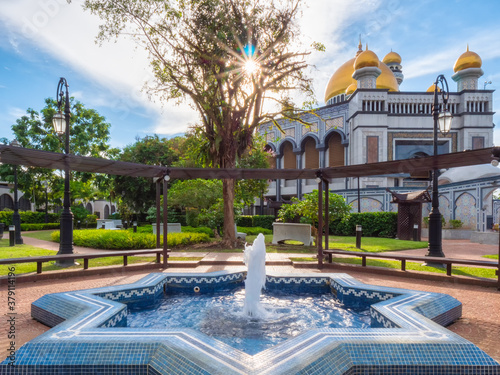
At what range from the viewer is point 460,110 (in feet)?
89.8

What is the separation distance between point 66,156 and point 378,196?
22410 millimetres

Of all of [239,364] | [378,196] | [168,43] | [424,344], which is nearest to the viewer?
[239,364]

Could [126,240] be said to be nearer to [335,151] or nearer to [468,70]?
[335,151]

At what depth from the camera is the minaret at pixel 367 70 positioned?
89.4 feet

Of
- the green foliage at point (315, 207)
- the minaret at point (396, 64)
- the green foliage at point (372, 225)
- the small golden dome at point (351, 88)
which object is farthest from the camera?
the minaret at point (396, 64)

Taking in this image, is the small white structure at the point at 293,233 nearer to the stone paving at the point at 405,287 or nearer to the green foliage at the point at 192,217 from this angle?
the stone paving at the point at 405,287

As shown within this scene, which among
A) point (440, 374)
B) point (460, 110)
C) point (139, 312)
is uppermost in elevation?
point (460, 110)

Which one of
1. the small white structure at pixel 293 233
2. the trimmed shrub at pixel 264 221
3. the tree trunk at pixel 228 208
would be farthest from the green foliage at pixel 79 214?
the small white structure at pixel 293 233

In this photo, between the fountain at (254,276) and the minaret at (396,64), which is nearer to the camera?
the fountain at (254,276)

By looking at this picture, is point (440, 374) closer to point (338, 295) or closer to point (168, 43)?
point (338, 295)

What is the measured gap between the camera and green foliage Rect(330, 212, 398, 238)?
18125 mm

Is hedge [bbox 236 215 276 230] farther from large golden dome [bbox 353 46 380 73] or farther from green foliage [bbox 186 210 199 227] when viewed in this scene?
large golden dome [bbox 353 46 380 73]

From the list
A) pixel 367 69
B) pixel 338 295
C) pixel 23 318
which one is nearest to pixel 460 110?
pixel 367 69

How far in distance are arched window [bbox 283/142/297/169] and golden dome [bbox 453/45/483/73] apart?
58.8 ft
